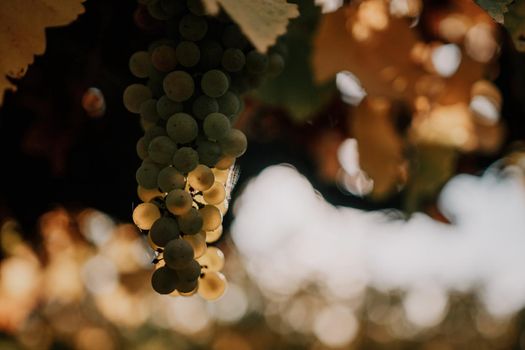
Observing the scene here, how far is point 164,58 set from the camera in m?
0.55

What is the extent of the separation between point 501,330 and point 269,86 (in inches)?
Result: 376

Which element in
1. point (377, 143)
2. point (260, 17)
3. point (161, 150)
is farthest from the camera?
point (377, 143)

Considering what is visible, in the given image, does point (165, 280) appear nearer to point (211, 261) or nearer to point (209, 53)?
point (211, 261)

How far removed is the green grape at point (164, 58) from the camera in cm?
55

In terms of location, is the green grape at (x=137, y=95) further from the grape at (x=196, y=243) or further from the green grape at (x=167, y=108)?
the grape at (x=196, y=243)

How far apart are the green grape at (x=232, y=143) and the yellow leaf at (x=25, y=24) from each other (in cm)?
15

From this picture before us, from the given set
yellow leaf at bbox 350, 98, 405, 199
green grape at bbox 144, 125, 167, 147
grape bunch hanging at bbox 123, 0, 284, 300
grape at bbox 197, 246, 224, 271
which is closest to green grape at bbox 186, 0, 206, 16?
grape bunch hanging at bbox 123, 0, 284, 300

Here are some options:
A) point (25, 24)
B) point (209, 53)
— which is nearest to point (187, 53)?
point (209, 53)

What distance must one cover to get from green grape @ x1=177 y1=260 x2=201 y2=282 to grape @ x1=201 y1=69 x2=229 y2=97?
145mm

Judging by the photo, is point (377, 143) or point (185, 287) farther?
point (377, 143)

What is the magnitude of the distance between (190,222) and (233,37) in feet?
0.57

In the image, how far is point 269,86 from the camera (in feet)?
3.13

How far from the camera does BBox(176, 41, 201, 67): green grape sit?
1.78ft

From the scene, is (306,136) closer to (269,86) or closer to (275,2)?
(269,86)
